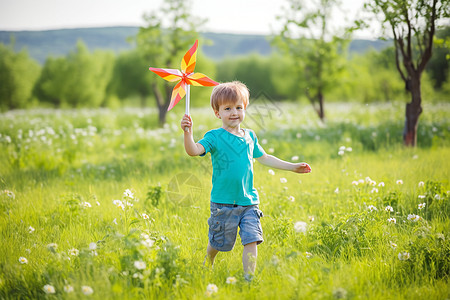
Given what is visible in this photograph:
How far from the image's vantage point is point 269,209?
4098mm

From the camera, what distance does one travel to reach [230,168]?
2816mm

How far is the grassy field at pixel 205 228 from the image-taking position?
2.45m

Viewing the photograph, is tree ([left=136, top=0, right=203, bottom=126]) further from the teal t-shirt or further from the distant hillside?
the teal t-shirt

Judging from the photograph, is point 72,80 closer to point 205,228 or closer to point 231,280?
point 205,228

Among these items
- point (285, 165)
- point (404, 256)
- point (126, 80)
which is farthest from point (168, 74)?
point (126, 80)

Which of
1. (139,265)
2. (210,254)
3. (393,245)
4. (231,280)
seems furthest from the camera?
(393,245)

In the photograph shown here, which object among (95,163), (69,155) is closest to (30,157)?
(69,155)

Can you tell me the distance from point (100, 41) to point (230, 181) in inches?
2431

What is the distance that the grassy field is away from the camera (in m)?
2.45

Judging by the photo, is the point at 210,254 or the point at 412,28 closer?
the point at 210,254

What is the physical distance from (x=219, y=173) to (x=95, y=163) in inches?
184

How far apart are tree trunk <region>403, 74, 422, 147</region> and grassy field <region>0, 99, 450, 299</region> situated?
300mm

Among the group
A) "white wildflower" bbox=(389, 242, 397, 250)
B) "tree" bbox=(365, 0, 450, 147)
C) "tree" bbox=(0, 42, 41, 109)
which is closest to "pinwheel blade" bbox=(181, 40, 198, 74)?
"white wildflower" bbox=(389, 242, 397, 250)

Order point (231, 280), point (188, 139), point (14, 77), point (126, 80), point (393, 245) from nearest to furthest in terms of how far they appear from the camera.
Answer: point (231, 280) < point (188, 139) < point (393, 245) < point (14, 77) < point (126, 80)
